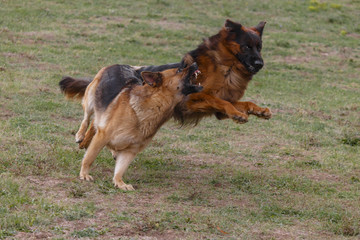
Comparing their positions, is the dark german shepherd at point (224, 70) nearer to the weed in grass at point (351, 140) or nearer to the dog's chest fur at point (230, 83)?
the dog's chest fur at point (230, 83)

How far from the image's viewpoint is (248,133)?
11.0 m

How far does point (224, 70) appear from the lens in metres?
8.02

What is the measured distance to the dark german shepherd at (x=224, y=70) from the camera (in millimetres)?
7832

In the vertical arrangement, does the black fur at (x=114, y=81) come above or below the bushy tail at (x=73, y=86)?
above

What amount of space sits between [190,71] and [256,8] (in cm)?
1679

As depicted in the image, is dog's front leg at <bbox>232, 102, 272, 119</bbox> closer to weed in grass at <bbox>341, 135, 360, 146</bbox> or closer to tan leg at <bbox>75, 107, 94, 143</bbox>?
tan leg at <bbox>75, 107, 94, 143</bbox>

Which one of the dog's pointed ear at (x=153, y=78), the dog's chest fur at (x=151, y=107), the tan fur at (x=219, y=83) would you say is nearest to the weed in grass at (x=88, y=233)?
the dog's chest fur at (x=151, y=107)

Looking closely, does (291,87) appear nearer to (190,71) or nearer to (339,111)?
(339,111)

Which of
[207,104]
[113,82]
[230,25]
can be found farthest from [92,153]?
[230,25]

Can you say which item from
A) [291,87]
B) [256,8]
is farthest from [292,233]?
[256,8]

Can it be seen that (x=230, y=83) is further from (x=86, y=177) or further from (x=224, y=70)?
(x=86, y=177)

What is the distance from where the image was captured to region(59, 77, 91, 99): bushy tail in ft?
30.3

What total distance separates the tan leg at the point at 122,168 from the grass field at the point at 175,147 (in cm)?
13

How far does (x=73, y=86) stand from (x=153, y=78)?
2.54 meters
